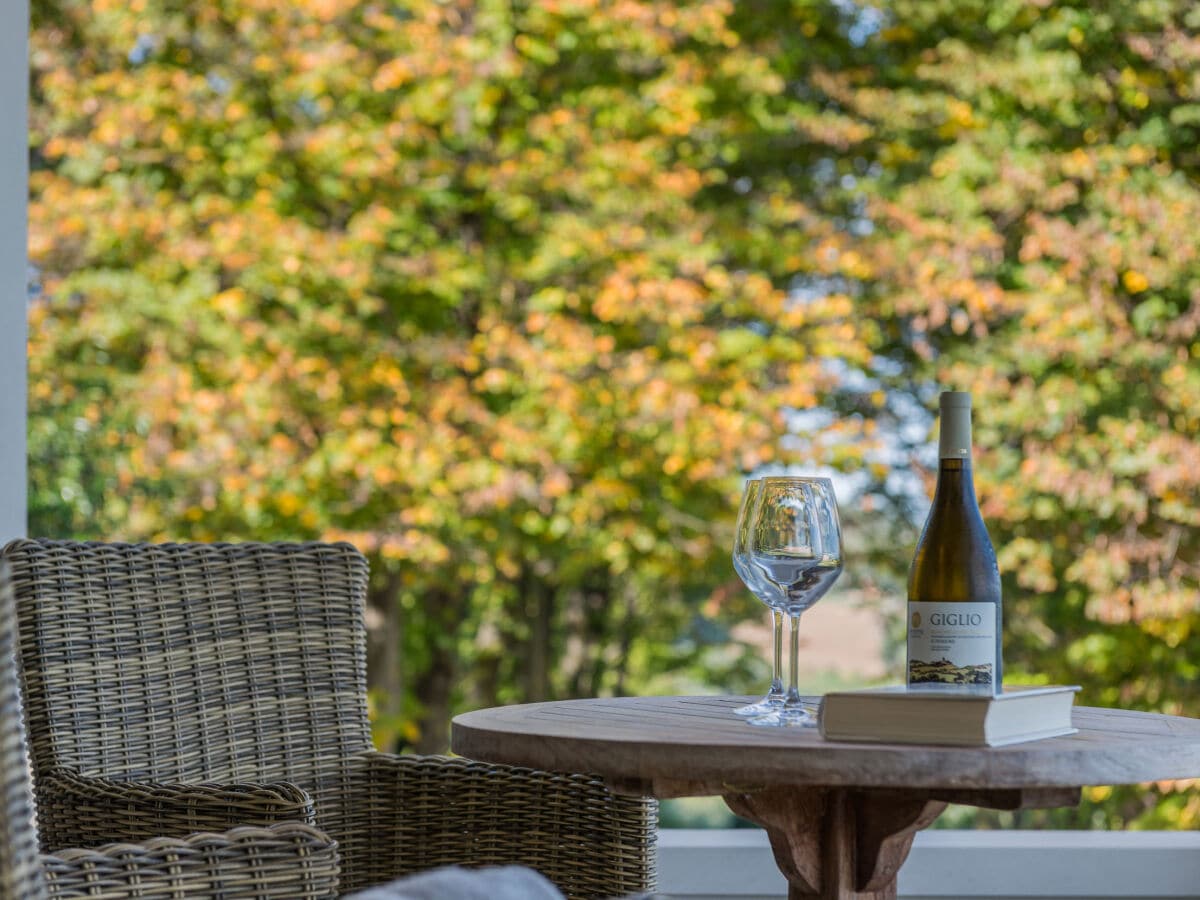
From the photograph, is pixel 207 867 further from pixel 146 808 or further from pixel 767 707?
pixel 767 707

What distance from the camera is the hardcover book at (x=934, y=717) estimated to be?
1.08 metres

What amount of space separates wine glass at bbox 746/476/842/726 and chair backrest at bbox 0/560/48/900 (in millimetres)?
638

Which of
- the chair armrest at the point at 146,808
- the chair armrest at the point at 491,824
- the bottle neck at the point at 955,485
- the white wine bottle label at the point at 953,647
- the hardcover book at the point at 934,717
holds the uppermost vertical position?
the bottle neck at the point at 955,485

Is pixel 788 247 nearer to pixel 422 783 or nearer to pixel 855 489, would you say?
pixel 855 489

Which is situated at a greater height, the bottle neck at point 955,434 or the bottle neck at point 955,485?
the bottle neck at point 955,434

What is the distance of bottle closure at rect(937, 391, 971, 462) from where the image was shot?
1354 millimetres

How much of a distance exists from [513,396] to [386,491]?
43 cm

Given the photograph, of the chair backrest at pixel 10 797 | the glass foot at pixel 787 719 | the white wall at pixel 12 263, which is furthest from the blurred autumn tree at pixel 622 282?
the chair backrest at pixel 10 797

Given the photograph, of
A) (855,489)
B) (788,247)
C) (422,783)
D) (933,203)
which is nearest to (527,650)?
(855,489)

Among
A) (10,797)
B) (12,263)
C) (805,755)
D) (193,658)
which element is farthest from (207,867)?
(12,263)

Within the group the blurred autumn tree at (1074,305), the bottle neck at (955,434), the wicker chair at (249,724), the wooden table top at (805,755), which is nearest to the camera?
the wooden table top at (805,755)

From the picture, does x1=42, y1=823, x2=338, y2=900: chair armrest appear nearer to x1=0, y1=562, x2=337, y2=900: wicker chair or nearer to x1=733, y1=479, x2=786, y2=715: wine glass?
x1=0, y1=562, x2=337, y2=900: wicker chair

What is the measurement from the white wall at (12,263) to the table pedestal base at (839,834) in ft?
4.39

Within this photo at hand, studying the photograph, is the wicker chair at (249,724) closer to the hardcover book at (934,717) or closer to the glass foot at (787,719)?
the glass foot at (787,719)
